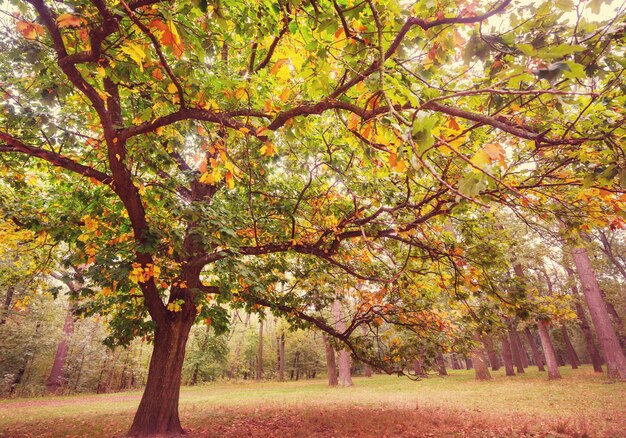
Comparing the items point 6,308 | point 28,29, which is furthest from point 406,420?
point 6,308

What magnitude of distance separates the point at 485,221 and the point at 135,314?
8442 millimetres

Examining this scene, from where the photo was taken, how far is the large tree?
2.15 meters

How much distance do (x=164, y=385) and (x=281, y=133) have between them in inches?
239

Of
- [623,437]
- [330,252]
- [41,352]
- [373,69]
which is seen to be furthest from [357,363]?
[41,352]

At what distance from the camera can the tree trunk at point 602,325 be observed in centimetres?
1394

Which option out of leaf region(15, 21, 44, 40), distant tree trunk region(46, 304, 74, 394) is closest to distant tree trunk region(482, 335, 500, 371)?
leaf region(15, 21, 44, 40)

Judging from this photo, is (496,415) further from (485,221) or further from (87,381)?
(87,381)

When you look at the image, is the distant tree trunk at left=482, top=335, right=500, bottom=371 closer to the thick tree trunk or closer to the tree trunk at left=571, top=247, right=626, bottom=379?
the tree trunk at left=571, top=247, right=626, bottom=379

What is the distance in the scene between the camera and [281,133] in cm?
583

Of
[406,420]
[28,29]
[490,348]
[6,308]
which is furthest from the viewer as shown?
[6,308]

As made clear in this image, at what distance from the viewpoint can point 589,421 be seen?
762cm

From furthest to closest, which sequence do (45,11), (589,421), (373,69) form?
(589,421), (45,11), (373,69)

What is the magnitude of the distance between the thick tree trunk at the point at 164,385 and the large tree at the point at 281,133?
38mm

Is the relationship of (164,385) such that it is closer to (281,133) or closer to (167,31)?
(281,133)
